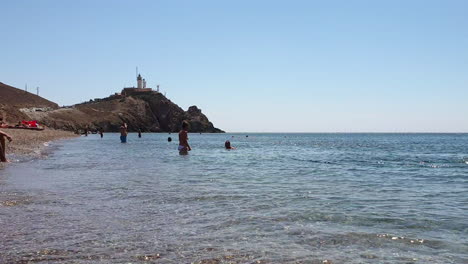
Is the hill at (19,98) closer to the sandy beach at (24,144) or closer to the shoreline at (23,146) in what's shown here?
the sandy beach at (24,144)

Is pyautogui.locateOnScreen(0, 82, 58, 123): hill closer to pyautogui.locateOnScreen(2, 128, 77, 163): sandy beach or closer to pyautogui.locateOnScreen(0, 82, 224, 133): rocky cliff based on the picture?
pyautogui.locateOnScreen(0, 82, 224, 133): rocky cliff

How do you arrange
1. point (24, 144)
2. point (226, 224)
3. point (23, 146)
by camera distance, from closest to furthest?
point (226, 224) < point (23, 146) < point (24, 144)

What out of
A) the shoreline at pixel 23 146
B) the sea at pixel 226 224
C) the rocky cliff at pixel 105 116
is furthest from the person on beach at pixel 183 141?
the rocky cliff at pixel 105 116

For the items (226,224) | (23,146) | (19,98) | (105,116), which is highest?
(19,98)

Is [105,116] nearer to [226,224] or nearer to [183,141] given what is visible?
[183,141]

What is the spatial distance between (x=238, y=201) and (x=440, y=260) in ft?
→ 16.8

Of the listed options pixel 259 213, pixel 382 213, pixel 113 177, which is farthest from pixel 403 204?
pixel 113 177

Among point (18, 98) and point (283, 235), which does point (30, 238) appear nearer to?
point (283, 235)

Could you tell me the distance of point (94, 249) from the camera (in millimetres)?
5496

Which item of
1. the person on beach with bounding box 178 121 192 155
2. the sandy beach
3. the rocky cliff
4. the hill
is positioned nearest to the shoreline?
the sandy beach

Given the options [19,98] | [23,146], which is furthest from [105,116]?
[23,146]

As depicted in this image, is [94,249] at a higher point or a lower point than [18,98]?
lower

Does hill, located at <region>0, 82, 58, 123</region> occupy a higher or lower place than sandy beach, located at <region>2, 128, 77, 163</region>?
higher

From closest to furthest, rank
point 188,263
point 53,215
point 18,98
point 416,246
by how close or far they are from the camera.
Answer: point 188,263 → point 416,246 → point 53,215 → point 18,98
